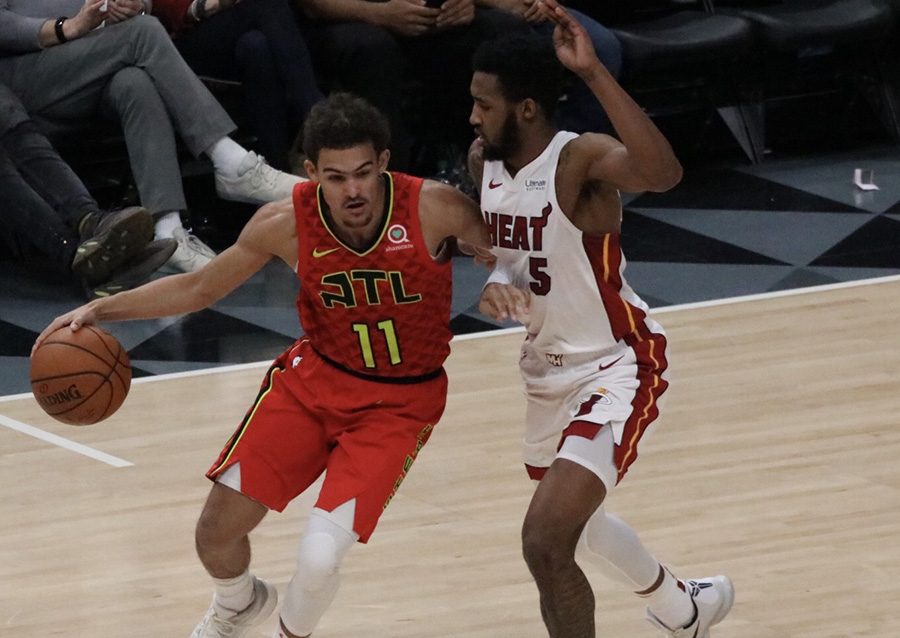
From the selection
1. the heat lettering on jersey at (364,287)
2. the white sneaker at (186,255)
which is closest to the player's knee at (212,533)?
the heat lettering on jersey at (364,287)

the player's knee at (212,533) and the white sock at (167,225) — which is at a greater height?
the player's knee at (212,533)

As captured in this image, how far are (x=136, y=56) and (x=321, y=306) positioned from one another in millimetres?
3616

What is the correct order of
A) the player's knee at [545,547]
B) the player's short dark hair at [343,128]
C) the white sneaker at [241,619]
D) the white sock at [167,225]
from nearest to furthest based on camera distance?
1. the player's knee at [545,547]
2. the player's short dark hair at [343,128]
3. the white sneaker at [241,619]
4. the white sock at [167,225]

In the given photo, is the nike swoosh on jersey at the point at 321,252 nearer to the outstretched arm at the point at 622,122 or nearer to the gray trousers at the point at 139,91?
the outstretched arm at the point at 622,122

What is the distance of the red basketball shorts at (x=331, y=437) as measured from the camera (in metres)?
3.80

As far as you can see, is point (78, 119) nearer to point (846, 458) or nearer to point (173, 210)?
point (173, 210)

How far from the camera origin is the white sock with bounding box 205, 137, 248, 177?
725 centimetres

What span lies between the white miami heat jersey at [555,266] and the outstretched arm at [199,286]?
0.51m

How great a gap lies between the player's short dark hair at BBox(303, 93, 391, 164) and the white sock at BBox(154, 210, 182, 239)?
3385 millimetres

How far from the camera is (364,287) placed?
3.87 meters

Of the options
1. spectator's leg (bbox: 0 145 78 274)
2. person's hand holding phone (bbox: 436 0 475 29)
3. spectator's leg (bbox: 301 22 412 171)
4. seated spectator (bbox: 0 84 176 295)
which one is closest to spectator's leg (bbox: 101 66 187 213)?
seated spectator (bbox: 0 84 176 295)

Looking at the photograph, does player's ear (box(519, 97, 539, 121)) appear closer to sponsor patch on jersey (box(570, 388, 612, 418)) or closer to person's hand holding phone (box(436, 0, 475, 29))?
sponsor patch on jersey (box(570, 388, 612, 418))

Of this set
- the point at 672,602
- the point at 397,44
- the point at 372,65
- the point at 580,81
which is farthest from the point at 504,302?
the point at 580,81

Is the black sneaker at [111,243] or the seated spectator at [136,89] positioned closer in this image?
the black sneaker at [111,243]
